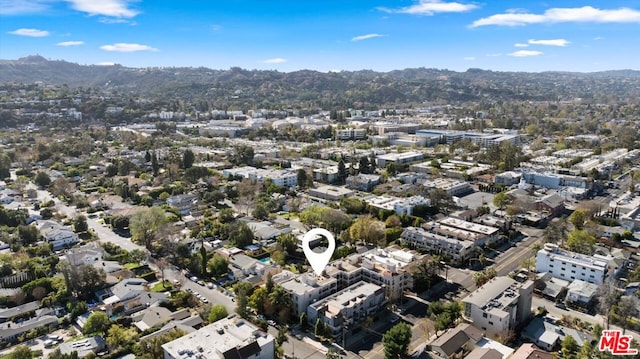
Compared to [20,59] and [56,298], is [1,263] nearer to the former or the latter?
[56,298]

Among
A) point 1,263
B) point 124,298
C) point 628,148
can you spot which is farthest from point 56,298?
point 628,148

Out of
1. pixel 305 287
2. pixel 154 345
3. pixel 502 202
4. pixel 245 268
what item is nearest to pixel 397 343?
pixel 305 287

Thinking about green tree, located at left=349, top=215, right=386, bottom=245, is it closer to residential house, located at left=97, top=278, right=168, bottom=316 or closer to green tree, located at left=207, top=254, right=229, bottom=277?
green tree, located at left=207, top=254, right=229, bottom=277

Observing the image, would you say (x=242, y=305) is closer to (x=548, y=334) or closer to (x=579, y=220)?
(x=548, y=334)

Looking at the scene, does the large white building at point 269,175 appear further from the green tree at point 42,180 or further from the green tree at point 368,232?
the green tree at point 42,180

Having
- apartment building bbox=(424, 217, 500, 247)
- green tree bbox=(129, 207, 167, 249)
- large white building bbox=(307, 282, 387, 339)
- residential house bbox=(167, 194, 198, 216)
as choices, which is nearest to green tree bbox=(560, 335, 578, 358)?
large white building bbox=(307, 282, 387, 339)
